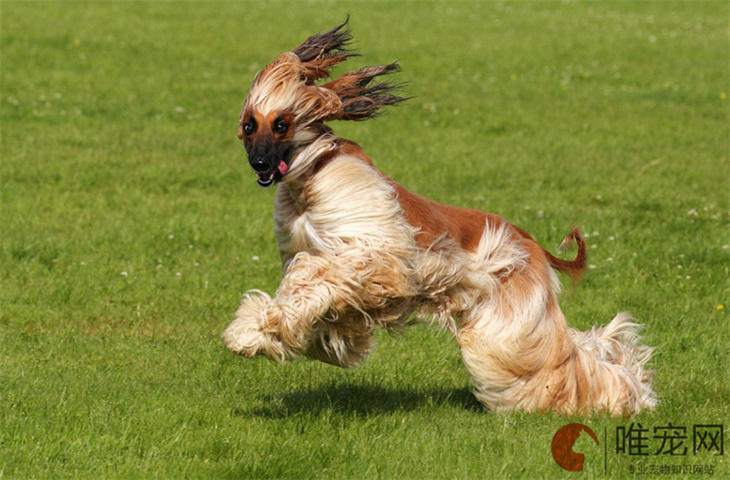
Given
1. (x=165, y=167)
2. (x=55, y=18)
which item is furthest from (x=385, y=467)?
(x=55, y=18)

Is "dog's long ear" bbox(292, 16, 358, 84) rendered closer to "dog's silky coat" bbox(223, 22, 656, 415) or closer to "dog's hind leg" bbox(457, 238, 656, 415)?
"dog's silky coat" bbox(223, 22, 656, 415)

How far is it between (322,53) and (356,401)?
2045 millimetres

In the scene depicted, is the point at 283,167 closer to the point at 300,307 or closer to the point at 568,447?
the point at 300,307

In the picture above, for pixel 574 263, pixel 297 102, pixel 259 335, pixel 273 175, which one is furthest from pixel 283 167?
pixel 574 263

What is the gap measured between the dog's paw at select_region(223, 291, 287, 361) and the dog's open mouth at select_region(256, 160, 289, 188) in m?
0.58

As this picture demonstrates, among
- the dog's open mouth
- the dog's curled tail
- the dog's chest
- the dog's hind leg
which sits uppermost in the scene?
the dog's open mouth

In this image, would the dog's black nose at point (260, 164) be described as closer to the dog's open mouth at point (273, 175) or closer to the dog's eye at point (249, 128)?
the dog's open mouth at point (273, 175)

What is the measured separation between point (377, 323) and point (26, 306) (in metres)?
3.54

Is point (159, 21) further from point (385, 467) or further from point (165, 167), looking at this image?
point (385, 467)

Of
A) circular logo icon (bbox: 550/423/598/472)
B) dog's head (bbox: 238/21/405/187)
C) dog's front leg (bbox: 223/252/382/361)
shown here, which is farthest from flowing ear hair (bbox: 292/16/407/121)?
circular logo icon (bbox: 550/423/598/472)

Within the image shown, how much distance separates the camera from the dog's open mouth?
15.5ft

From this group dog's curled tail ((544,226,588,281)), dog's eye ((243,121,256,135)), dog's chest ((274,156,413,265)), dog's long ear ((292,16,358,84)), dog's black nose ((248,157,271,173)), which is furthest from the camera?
dog's curled tail ((544,226,588,281))

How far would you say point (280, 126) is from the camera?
4801 mm

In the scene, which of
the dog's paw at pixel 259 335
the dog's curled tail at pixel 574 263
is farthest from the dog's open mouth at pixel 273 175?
the dog's curled tail at pixel 574 263
